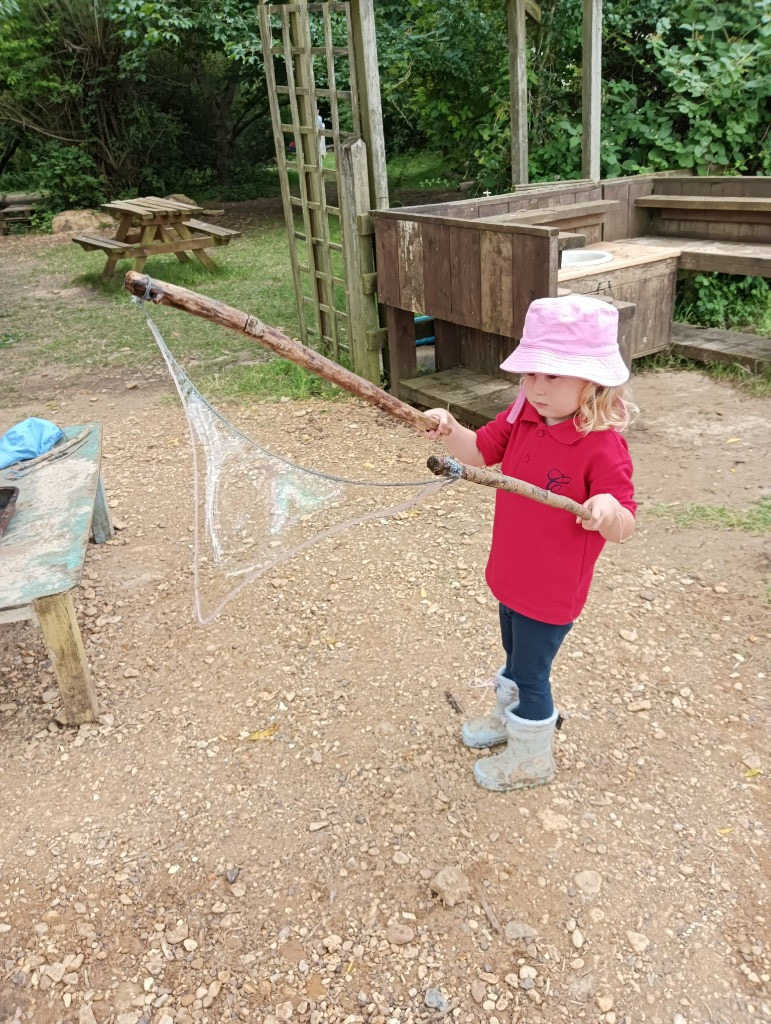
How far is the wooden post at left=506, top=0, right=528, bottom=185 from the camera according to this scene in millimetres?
6082

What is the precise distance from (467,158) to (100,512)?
676 cm

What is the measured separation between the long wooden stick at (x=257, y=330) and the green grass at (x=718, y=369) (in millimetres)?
4033

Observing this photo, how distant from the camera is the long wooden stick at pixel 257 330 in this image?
5.67 feet

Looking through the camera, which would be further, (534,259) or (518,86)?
(518,86)

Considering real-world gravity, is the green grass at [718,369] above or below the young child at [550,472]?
below

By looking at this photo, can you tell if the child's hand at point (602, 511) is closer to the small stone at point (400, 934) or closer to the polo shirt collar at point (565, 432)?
the polo shirt collar at point (565, 432)

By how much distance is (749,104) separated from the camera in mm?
6559

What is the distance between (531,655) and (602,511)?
515 mm

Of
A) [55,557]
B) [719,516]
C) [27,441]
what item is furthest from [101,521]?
[719,516]

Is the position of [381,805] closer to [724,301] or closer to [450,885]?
[450,885]

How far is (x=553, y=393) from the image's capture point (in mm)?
1928

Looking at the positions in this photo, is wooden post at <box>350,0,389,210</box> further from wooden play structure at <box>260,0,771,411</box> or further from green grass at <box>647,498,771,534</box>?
green grass at <box>647,498,771,534</box>

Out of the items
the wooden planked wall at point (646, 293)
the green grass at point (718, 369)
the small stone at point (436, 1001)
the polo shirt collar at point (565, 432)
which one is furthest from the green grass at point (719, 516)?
the small stone at point (436, 1001)

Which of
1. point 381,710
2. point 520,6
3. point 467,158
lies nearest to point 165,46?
point 467,158
